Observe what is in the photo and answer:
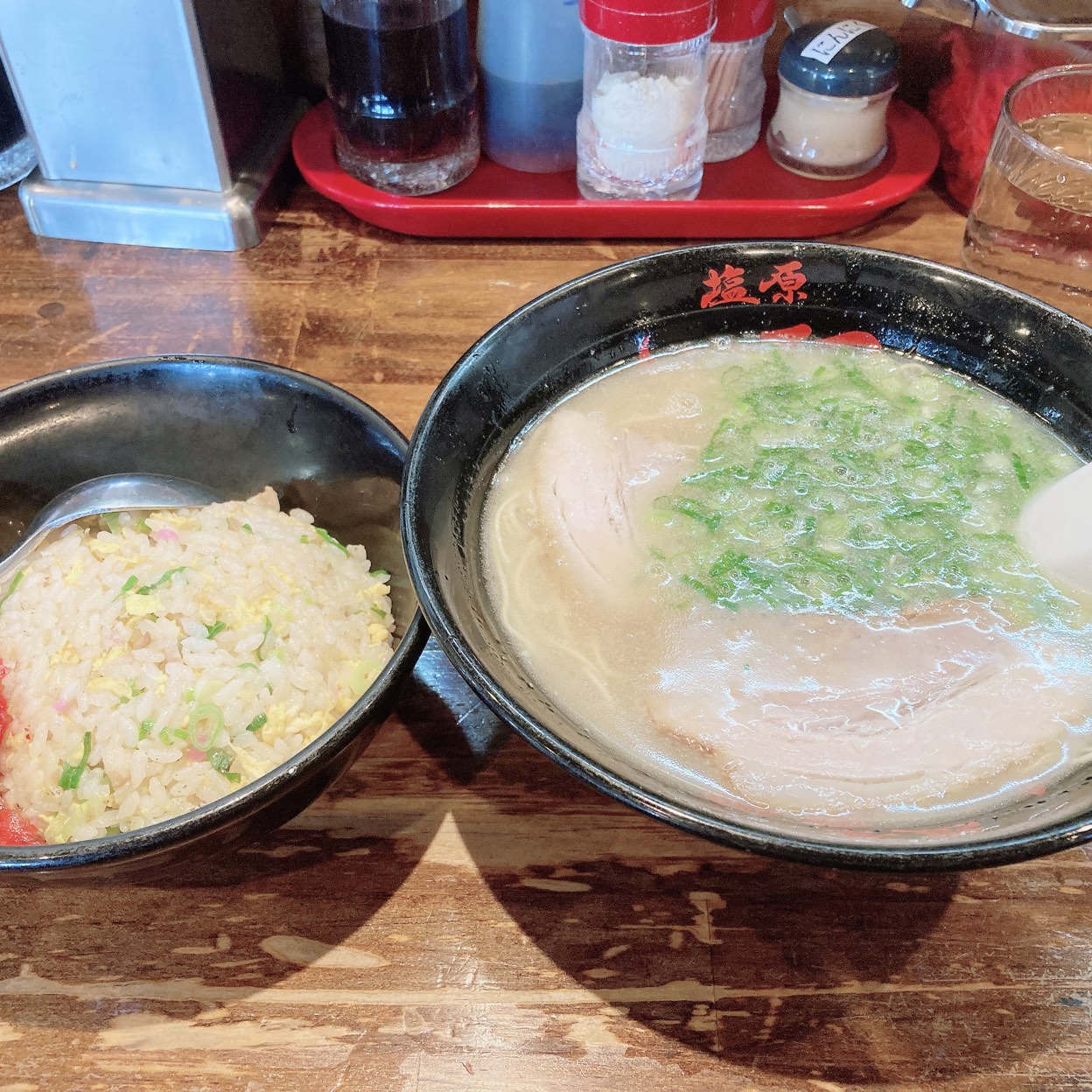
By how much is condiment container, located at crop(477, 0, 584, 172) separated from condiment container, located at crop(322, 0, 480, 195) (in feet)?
0.14

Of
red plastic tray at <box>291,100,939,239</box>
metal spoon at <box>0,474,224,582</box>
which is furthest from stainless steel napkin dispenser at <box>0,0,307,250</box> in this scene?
metal spoon at <box>0,474,224,582</box>

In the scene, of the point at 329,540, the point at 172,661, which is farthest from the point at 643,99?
the point at 172,661

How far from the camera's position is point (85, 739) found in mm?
1018

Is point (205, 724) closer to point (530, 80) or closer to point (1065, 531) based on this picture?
point (1065, 531)

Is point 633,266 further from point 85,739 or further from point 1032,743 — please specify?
point 85,739

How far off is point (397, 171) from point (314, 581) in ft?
3.62

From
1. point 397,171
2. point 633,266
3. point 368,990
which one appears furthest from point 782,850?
point 397,171

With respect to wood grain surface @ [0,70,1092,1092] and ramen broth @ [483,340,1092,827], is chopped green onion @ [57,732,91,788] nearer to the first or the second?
wood grain surface @ [0,70,1092,1092]

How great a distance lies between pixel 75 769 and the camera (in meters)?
1.01

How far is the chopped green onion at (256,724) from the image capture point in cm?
103

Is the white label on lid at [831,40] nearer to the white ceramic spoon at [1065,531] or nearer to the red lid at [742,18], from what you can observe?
the red lid at [742,18]

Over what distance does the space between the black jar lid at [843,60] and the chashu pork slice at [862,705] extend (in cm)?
118

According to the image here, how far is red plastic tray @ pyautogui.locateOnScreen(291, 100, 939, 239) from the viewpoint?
191 cm

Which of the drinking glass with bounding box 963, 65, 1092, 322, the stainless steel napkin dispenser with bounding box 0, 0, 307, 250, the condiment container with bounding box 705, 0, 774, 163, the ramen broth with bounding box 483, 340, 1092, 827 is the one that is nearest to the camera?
the ramen broth with bounding box 483, 340, 1092, 827
